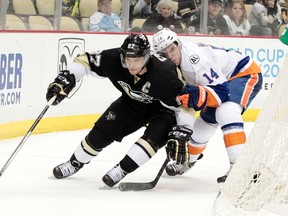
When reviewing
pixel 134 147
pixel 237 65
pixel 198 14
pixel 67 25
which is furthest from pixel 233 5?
pixel 134 147

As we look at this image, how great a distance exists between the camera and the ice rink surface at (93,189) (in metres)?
3.85

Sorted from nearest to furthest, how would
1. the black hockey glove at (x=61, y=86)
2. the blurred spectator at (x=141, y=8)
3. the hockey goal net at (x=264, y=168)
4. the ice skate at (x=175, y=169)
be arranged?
1. the hockey goal net at (x=264, y=168)
2. the black hockey glove at (x=61, y=86)
3. the ice skate at (x=175, y=169)
4. the blurred spectator at (x=141, y=8)

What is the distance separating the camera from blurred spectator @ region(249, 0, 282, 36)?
27.2 ft

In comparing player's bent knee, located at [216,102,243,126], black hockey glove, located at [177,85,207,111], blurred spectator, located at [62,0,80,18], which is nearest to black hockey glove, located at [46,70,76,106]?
black hockey glove, located at [177,85,207,111]

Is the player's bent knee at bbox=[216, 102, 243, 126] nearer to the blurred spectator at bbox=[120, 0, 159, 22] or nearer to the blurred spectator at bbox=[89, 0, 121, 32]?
the blurred spectator at bbox=[89, 0, 121, 32]

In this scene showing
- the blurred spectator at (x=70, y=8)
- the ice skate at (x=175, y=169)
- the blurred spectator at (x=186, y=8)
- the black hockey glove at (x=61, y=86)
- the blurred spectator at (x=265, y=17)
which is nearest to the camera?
the black hockey glove at (x=61, y=86)

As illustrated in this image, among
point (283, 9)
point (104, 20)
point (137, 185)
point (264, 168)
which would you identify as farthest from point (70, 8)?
point (264, 168)

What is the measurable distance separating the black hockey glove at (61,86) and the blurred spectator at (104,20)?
2739mm

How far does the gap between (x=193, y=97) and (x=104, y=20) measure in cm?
319

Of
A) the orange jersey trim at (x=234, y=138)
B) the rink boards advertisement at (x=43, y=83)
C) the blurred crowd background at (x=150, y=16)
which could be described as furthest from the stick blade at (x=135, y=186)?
the blurred crowd background at (x=150, y=16)

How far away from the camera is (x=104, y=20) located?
7.22 m

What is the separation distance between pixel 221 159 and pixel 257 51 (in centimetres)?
254

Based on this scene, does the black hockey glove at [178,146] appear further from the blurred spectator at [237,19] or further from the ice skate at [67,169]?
the blurred spectator at [237,19]

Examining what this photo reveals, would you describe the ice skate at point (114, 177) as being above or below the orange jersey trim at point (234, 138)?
below
